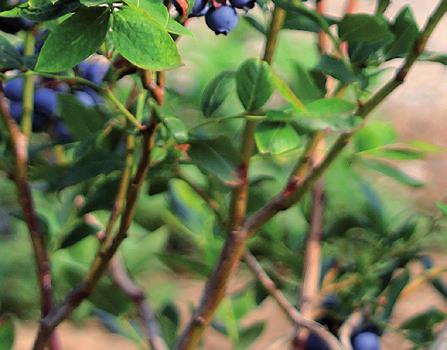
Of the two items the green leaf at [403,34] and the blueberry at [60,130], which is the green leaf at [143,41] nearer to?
the green leaf at [403,34]

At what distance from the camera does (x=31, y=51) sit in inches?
37.3

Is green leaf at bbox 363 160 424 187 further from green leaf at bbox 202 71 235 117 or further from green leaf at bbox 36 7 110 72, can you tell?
green leaf at bbox 36 7 110 72

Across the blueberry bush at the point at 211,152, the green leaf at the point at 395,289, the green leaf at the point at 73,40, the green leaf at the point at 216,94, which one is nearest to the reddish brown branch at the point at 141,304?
the blueberry bush at the point at 211,152

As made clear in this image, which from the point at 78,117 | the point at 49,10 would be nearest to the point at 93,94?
the point at 78,117

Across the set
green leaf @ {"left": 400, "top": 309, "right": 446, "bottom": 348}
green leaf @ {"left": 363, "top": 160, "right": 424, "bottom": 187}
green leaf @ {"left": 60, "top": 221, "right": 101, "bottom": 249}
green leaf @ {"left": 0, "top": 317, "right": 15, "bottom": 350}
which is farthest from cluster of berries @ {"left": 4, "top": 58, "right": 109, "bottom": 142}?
green leaf @ {"left": 400, "top": 309, "right": 446, "bottom": 348}

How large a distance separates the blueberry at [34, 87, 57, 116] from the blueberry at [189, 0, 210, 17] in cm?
37

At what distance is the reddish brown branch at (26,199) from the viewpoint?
3.30 ft

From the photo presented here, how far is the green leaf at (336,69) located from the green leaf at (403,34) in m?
0.04

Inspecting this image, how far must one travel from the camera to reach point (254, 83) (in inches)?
32.8

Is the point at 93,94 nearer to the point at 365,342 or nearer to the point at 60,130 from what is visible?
the point at 60,130

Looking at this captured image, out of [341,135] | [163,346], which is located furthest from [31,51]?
[163,346]

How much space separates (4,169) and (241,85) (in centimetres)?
32

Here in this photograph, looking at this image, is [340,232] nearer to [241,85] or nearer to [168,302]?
[168,302]

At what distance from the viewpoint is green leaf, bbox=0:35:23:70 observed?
812 mm
